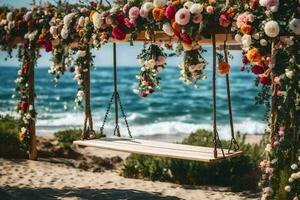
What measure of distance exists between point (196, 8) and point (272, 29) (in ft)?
3.38

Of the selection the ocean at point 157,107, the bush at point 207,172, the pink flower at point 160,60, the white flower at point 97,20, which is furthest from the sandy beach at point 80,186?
the ocean at point 157,107

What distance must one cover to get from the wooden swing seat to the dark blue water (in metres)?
12.8

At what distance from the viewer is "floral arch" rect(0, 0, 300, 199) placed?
4.88m

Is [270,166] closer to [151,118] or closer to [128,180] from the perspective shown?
[128,180]

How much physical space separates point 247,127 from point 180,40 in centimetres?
1695

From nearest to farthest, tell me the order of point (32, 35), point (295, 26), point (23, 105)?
point (295, 26) < point (32, 35) < point (23, 105)

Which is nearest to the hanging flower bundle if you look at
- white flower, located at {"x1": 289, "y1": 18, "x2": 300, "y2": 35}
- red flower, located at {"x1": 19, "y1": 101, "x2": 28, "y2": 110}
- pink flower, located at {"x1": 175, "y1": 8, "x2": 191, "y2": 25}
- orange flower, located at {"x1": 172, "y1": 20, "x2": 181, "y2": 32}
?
orange flower, located at {"x1": 172, "y1": 20, "x2": 181, "y2": 32}

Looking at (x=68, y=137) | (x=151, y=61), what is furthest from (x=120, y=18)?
(x=68, y=137)

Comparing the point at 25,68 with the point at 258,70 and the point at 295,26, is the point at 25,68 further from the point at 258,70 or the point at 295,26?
the point at 295,26

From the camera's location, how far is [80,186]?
307 inches

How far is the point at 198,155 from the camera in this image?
217 inches

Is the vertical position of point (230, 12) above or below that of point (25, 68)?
above

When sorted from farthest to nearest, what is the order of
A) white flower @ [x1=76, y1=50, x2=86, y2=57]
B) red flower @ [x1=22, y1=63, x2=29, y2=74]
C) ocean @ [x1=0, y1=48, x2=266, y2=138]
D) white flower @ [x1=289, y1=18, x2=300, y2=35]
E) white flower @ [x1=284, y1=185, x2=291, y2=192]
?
ocean @ [x1=0, y1=48, x2=266, y2=138] → red flower @ [x1=22, y1=63, x2=29, y2=74] → white flower @ [x1=76, y1=50, x2=86, y2=57] → white flower @ [x1=284, y1=185, x2=291, y2=192] → white flower @ [x1=289, y1=18, x2=300, y2=35]

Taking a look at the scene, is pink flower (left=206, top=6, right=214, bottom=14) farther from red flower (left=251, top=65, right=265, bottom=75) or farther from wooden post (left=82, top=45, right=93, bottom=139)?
wooden post (left=82, top=45, right=93, bottom=139)
